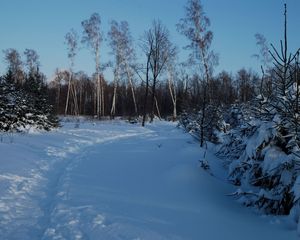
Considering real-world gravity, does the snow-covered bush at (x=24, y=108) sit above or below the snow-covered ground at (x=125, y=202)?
above

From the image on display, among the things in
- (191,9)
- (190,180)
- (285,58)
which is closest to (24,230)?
(190,180)

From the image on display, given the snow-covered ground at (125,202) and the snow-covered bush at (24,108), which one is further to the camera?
the snow-covered bush at (24,108)

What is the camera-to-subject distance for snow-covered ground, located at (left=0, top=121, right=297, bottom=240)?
5098 millimetres

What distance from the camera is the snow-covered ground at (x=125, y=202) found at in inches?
201

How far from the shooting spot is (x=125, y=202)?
21.6 ft

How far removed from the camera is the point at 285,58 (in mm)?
6586

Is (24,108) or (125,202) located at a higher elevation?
(24,108)

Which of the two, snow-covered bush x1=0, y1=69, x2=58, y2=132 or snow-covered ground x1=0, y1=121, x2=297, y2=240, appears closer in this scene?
snow-covered ground x1=0, y1=121, x2=297, y2=240

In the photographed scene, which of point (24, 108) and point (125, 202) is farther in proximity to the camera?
point (24, 108)

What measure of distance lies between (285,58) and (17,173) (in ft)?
23.0

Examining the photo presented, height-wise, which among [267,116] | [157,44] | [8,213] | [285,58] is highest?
[157,44]

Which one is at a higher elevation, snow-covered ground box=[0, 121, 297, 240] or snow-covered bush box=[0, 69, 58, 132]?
snow-covered bush box=[0, 69, 58, 132]

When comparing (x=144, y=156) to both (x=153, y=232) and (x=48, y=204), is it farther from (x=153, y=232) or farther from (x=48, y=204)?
(x=153, y=232)

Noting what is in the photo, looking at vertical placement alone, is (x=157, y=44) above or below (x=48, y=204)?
above
